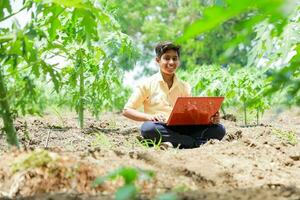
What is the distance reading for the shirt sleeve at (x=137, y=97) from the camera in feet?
14.7

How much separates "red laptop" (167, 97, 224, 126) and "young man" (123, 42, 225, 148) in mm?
→ 91

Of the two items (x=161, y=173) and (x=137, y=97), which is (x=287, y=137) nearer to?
(x=137, y=97)

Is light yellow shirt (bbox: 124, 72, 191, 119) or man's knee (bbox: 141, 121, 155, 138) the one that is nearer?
man's knee (bbox: 141, 121, 155, 138)

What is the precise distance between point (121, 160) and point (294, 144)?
2.06m

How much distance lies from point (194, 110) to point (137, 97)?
63cm

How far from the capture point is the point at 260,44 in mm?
2979

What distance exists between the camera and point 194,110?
13.3ft

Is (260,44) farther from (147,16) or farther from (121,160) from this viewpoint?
(147,16)

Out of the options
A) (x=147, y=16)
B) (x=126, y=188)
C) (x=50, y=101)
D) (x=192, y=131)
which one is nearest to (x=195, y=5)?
(x=147, y=16)

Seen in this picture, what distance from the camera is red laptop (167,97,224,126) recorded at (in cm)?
387

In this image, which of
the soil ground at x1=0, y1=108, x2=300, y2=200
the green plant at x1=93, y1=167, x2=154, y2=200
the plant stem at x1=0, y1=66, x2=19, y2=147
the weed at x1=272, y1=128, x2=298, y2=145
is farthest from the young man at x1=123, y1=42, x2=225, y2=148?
the green plant at x1=93, y1=167, x2=154, y2=200

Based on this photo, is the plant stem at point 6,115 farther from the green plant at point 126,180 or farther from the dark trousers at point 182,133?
the dark trousers at point 182,133

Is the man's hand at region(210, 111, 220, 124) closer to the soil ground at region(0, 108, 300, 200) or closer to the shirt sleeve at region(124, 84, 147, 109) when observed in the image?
the shirt sleeve at region(124, 84, 147, 109)

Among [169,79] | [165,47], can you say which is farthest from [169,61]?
[169,79]
